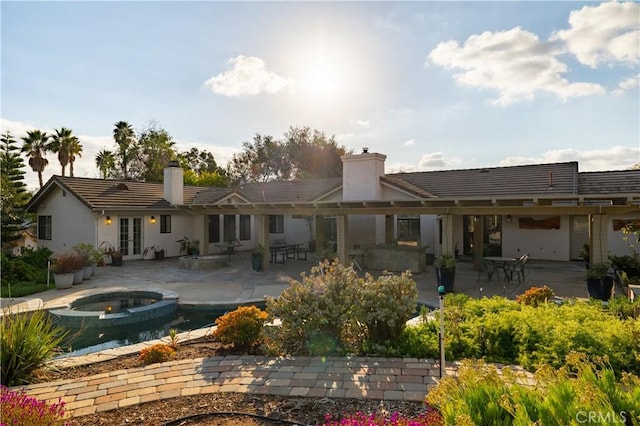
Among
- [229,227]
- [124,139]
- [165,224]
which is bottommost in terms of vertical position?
[229,227]

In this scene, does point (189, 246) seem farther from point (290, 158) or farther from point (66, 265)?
point (290, 158)

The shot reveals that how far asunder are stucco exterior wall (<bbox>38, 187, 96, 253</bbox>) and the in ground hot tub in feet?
24.9

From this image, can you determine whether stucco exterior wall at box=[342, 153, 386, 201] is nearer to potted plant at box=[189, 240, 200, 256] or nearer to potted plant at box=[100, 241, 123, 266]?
potted plant at box=[189, 240, 200, 256]

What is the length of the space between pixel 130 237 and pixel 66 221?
10.5 feet

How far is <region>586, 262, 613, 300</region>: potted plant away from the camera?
394 inches

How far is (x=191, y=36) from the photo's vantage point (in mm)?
10359

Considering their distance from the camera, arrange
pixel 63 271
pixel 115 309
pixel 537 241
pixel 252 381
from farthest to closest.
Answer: pixel 537 241
pixel 63 271
pixel 115 309
pixel 252 381

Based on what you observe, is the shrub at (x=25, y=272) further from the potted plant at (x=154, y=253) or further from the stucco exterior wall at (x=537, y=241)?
the stucco exterior wall at (x=537, y=241)

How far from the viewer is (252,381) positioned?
4887 millimetres

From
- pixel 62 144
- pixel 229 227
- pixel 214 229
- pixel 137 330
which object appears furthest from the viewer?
pixel 62 144

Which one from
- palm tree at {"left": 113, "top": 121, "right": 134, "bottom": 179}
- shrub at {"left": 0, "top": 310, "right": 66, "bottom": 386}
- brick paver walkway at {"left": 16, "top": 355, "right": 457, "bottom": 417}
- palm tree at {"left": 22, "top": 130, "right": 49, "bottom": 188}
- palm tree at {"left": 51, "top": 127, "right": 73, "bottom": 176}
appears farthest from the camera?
palm tree at {"left": 113, "top": 121, "right": 134, "bottom": 179}

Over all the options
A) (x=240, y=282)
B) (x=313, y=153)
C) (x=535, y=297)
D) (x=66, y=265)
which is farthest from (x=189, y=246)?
(x=313, y=153)

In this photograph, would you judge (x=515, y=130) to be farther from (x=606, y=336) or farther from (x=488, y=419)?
(x=488, y=419)
